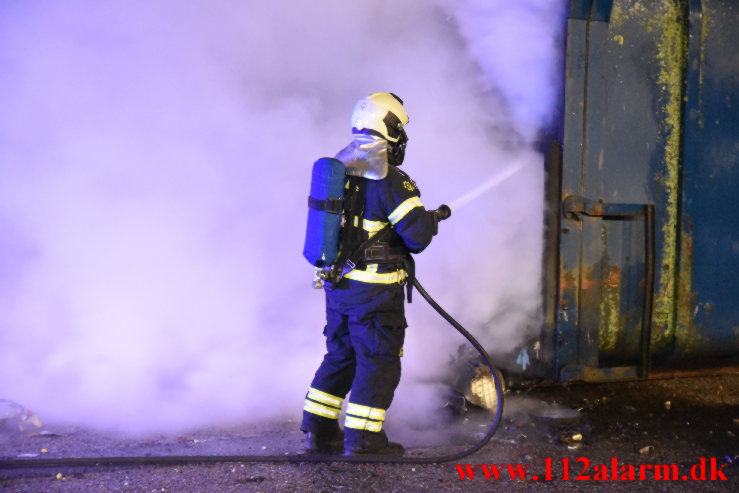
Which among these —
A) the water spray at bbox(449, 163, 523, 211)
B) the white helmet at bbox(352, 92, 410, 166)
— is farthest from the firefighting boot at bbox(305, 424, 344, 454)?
the water spray at bbox(449, 163, 523, 211)

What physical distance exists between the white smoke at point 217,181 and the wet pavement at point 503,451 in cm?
39

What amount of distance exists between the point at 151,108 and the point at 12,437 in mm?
2157

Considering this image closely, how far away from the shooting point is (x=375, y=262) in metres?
3.47

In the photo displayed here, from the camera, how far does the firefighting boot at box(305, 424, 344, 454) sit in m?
3.61

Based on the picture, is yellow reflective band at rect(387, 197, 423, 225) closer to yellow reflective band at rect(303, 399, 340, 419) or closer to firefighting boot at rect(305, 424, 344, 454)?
yellow reflective band at rect(303, 399, 340, 419)

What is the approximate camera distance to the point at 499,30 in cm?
464

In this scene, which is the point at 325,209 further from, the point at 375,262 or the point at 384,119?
the point at 384,119

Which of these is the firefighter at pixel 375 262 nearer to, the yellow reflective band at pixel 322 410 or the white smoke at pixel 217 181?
the yellow reflective band at pixel 322 410

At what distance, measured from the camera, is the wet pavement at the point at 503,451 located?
3.23 m

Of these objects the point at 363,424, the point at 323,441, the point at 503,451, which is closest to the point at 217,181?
the point at 323,441

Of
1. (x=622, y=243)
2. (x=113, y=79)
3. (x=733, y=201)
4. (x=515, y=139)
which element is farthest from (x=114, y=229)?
(x=733, y=201)

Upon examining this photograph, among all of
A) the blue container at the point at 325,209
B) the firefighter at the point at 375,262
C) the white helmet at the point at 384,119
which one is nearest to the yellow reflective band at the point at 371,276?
the firefighter at the point at 375,262

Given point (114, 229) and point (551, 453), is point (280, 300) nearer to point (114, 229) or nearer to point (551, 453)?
point (114, 229)

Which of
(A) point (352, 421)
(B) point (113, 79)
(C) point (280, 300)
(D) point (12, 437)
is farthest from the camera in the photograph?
(C) point (280, 300)
